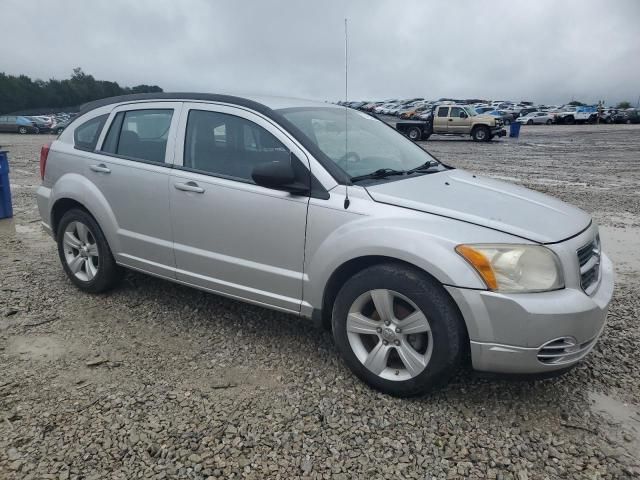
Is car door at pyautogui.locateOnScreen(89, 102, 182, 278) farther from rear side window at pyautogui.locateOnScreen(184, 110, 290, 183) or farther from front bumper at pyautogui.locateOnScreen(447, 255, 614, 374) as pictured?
front bumper at pyautogui.locateOnScreen(447, 255, 614, 374)

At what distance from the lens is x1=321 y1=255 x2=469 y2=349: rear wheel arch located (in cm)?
274

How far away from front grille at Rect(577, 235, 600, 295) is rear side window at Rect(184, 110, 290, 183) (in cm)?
182

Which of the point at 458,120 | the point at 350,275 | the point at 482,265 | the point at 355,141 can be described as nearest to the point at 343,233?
the point at 350,275

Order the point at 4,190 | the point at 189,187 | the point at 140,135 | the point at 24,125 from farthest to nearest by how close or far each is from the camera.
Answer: the point at 24,125 → the point at 4,190 → the point at 140,135 → the point at 189,187

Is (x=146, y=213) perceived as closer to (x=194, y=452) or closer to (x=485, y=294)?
(x=194, y=452)

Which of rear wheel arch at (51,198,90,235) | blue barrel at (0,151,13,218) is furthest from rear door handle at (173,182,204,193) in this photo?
blue barrel at (0,151,13,218)

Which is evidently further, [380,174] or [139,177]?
[139,177]

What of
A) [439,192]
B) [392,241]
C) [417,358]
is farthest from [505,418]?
[439,192]

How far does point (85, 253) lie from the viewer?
4.42m

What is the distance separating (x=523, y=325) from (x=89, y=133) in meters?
3.78

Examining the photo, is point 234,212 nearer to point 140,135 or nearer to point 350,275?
point 350,275

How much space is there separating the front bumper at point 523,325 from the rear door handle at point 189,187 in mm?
1829

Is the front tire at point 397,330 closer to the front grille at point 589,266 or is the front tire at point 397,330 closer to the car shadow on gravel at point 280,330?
the car shadow on gravel at point 280,330

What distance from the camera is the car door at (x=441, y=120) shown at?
27.4m
